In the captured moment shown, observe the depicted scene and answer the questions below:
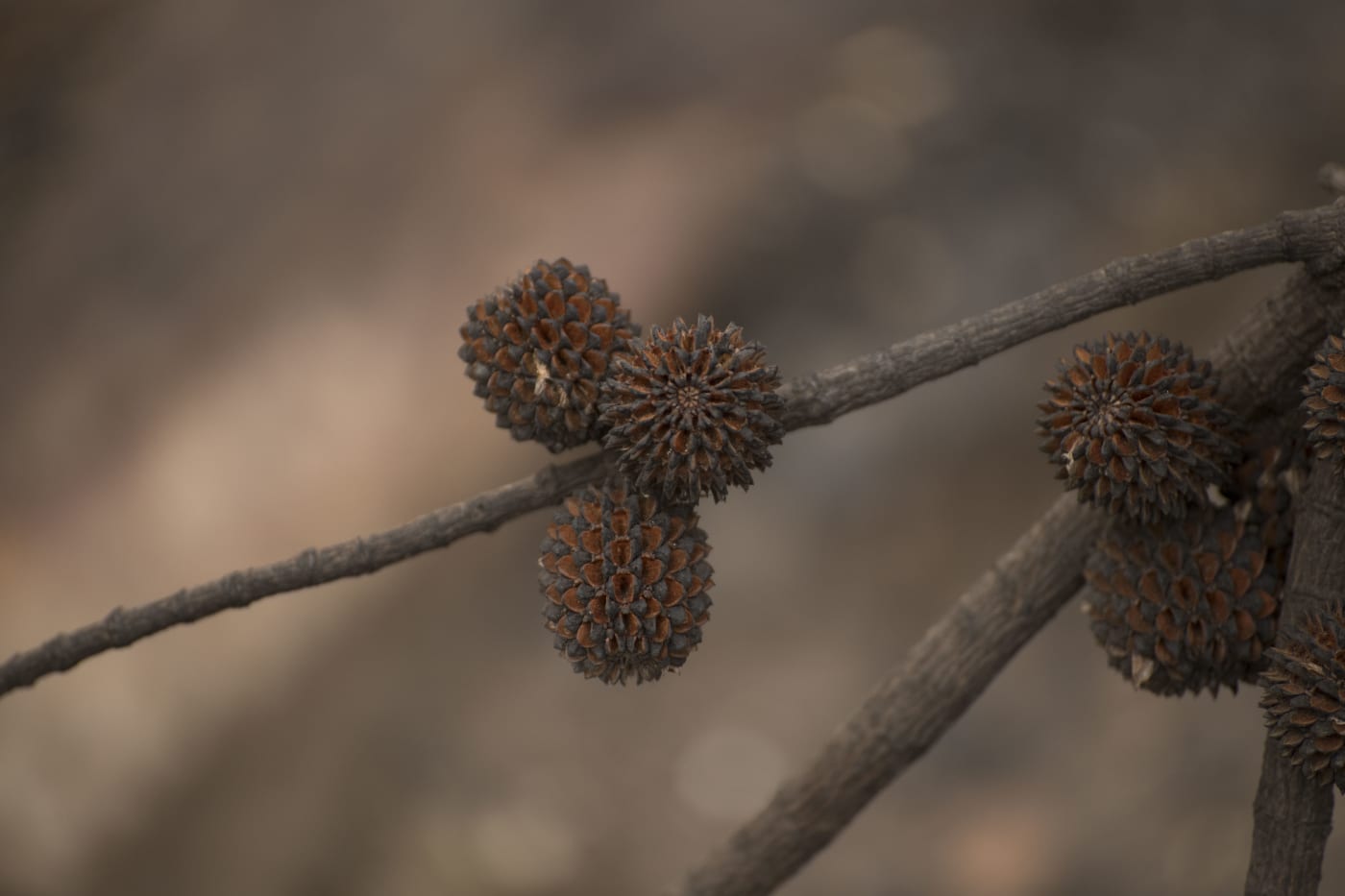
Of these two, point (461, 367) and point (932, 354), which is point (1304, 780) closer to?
point (932, 354)

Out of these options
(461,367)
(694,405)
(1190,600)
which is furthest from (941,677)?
(461,367)

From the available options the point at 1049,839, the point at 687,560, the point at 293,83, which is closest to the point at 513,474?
the point at 293,83

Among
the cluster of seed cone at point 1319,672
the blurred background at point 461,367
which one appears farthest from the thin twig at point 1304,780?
the blurred background at point 461,367

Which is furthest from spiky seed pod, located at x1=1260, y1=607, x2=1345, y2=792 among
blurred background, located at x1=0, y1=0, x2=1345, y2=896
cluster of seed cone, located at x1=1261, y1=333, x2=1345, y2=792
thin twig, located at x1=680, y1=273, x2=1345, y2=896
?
blurred background, located at x1=0, y1=0, x2=1345, y2=896

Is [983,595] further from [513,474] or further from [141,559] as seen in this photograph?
[141,559]

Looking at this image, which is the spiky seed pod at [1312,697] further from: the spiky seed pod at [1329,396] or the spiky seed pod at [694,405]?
the spiky seed pod at [694,405]

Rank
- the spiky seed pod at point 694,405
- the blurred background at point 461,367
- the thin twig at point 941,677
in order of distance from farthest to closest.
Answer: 1. the blurred background at point 461,367
2. the thin twig at point 941,677
3. the spiky seed pod at point 694,405

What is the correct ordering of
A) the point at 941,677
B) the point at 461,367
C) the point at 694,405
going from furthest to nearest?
1. the point at 461,367
2. the point at 941,677
3. the point at 694,405
